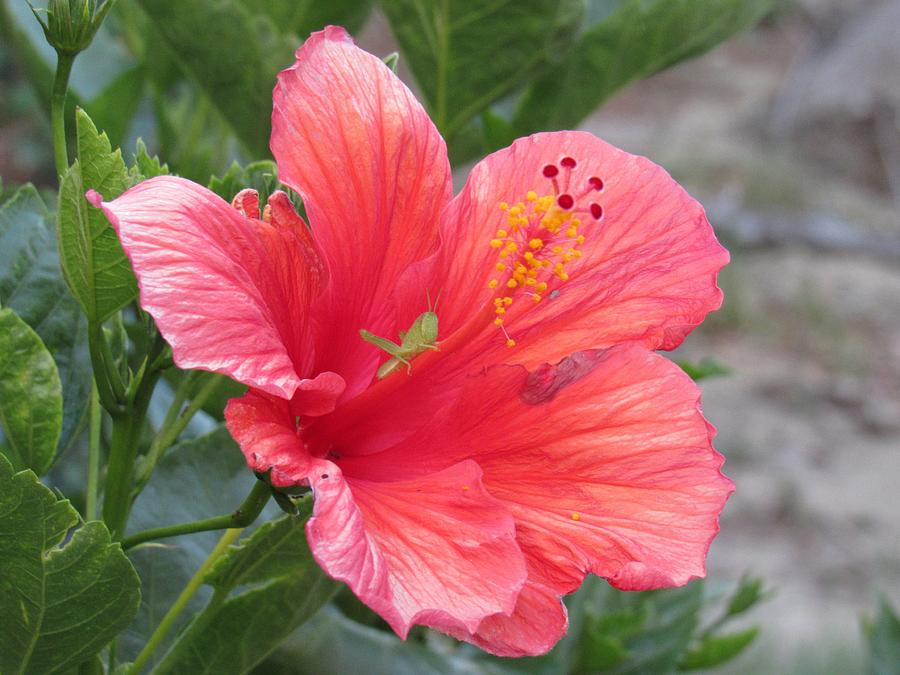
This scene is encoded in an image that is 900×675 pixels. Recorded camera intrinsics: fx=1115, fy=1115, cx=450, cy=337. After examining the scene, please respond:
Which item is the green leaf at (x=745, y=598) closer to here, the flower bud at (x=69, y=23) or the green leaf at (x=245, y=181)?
the green leaf at (x=245, y=181)

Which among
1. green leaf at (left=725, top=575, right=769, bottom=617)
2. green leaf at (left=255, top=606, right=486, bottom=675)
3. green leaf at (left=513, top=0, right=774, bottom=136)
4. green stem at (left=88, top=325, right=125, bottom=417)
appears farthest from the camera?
green leaf at (left=725, top=575, right=769, bottom=617)

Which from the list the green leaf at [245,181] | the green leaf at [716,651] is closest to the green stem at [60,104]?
the green leaf at [245,181]

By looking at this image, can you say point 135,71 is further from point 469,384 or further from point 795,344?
point 795,344

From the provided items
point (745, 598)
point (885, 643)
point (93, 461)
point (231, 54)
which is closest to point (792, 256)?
point (885, 643)

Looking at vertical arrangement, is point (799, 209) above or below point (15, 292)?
below

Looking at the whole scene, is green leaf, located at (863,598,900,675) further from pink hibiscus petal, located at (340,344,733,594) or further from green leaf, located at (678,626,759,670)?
pink hibiscus petal, located at (340,344,733,594)

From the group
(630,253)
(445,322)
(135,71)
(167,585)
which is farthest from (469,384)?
(135,71)

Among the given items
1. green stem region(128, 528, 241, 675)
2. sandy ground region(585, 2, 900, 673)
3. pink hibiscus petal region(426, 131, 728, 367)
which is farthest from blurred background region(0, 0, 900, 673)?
green stem region(128, 528, 241, 675)
